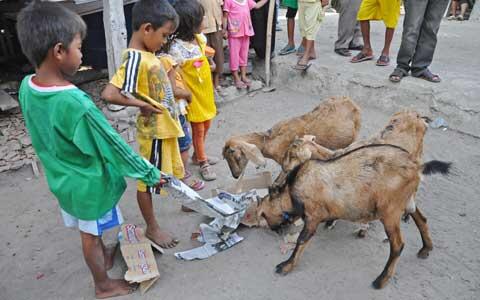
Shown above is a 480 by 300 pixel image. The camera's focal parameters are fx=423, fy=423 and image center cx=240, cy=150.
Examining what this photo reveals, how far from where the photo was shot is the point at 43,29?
2.21m

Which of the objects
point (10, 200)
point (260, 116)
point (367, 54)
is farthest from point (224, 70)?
point (10, 200)

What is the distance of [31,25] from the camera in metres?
2.21

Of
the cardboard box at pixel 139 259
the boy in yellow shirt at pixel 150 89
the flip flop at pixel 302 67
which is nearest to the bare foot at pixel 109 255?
the cardboard box at pixel 139 259

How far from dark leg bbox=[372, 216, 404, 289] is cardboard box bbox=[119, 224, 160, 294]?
166 centimetres

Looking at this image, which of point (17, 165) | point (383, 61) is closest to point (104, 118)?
point (17, 165)

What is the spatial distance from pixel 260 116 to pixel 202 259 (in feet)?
11.2

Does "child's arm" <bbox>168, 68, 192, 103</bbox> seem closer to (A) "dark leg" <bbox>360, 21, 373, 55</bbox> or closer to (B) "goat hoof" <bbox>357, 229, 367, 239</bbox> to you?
(B) "goat hoof" <bbox>357, 229, 367, 239</bbox>

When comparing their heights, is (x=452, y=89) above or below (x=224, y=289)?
above

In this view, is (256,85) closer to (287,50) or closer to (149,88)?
(287,50)

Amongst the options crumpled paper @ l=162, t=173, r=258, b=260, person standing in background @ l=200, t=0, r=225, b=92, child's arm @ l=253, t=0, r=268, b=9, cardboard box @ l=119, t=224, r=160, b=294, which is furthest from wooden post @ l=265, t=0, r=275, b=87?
cardboard box @ l=119, t=224, r=160, b=294

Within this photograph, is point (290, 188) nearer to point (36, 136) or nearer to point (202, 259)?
point (202, 259)

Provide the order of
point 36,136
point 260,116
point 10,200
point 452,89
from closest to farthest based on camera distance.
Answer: point 36,136
point 10,200
point 452,89
point 260,116

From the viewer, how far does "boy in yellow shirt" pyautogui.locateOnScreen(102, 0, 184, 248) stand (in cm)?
291

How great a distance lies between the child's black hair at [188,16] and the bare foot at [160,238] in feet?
5.73
